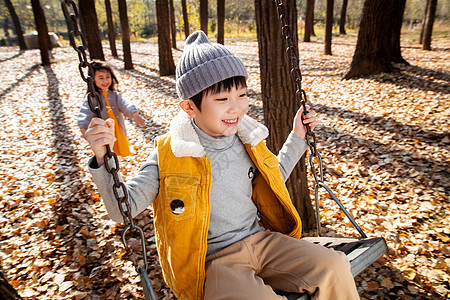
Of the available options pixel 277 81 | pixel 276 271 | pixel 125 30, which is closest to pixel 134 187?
pixel 276 271

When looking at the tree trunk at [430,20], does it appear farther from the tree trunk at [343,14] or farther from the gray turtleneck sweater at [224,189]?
the gray turtleneck sweater at [224,189]

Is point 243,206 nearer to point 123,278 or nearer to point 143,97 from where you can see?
point 123,278

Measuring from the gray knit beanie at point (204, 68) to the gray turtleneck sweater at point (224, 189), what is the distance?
29 centimetres

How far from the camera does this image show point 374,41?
7324mm

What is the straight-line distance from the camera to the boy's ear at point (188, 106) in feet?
5.81

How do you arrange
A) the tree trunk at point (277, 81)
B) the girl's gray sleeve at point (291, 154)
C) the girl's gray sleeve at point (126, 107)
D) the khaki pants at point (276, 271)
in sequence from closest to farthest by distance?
the khaki pants at point (276, 271) < the girl's gray sleeve at point (291, 154) < the tree trunk at point (277, 81) < the girl's gray sleeve at point (126, 107)

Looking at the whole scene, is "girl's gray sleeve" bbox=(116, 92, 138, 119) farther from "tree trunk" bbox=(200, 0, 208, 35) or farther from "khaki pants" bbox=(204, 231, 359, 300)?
"tree trunk" bbox=(200, 0, 208, 35)

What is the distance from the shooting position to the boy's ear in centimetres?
177

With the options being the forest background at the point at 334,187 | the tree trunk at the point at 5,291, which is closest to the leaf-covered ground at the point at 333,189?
the forest background at the point at 334,187

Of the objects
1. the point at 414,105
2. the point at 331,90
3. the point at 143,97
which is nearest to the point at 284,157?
the point at 414,105

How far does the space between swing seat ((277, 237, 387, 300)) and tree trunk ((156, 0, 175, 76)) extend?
1005 centimetres

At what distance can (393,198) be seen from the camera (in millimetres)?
3420

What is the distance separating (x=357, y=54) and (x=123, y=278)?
Answer: 7.82 metres

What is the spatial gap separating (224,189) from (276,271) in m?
0.59
